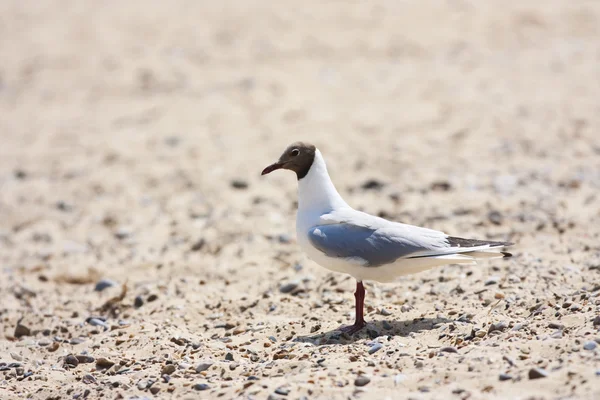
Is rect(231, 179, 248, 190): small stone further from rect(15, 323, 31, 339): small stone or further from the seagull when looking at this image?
the seagull

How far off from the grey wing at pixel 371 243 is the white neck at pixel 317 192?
0.28 metres

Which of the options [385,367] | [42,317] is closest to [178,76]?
[42,317]

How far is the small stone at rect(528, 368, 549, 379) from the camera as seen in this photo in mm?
4074

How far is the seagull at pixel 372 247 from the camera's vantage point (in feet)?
16.9

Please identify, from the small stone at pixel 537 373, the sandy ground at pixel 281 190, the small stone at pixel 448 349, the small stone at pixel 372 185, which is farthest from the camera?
the small stone at pixel 372 185

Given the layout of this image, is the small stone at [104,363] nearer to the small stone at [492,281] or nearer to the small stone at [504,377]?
the small stone at [504,377]

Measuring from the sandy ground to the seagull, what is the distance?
1.23ft

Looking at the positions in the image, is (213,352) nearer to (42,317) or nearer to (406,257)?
(406,257)

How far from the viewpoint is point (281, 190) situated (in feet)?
29.7

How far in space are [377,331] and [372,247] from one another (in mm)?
534

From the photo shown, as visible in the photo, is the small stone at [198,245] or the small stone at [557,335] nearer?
the small stone at [557,335]

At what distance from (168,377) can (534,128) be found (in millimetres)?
6406

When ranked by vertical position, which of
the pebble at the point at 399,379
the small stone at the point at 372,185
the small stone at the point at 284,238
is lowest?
the pebble at the point at 399,379

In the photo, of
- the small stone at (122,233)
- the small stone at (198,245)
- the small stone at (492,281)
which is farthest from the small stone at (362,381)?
the small stone at (122,233)
